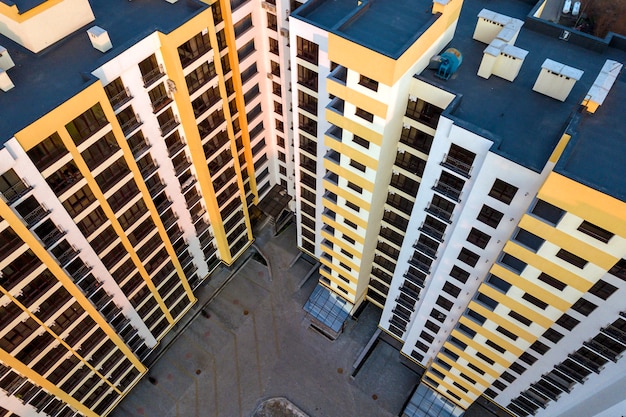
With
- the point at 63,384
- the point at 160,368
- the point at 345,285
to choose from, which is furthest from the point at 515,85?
the point at 160,368

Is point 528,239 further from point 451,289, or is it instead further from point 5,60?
point 5,60

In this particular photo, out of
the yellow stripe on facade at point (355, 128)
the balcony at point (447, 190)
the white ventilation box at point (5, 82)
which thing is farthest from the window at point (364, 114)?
the white ventilation box at point (5, 82)

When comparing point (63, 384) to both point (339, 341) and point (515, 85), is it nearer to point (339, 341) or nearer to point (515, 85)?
point (339, 341)

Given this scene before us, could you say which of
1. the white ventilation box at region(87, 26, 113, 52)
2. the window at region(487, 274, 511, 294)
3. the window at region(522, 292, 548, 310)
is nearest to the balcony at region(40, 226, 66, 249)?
the white ventilation box at region(87, 26, 113, 52)

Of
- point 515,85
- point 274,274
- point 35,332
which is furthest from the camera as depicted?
point 274,274

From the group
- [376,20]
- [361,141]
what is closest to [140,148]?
[361,141]
